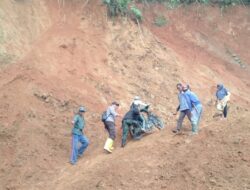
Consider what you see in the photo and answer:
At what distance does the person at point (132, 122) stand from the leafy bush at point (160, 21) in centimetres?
916

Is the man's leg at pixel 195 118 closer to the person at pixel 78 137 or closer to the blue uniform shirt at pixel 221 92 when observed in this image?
the blue uniform shirt at pixel 221 92

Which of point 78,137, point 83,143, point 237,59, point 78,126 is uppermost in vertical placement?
point 237,59

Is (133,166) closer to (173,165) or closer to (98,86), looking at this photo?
(173,165)

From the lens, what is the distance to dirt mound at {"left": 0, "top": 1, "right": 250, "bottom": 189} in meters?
11.4

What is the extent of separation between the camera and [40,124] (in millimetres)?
14789

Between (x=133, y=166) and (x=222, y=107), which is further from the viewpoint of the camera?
(x=222, y=107)

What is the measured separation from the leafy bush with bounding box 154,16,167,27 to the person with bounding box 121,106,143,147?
9.16m

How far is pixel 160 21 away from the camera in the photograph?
22328 millimetres

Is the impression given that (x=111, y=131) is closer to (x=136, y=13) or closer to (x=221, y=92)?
(x=221, y=92)

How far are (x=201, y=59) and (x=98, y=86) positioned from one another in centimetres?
589

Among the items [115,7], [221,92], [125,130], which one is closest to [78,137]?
[125,130]

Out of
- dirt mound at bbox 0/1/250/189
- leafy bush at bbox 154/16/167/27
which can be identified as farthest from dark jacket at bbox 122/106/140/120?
leafy bush at bbox 154/16/167/27

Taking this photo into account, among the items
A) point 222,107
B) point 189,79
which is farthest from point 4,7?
point 222,107

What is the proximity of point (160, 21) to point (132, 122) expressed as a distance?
9665 mm
